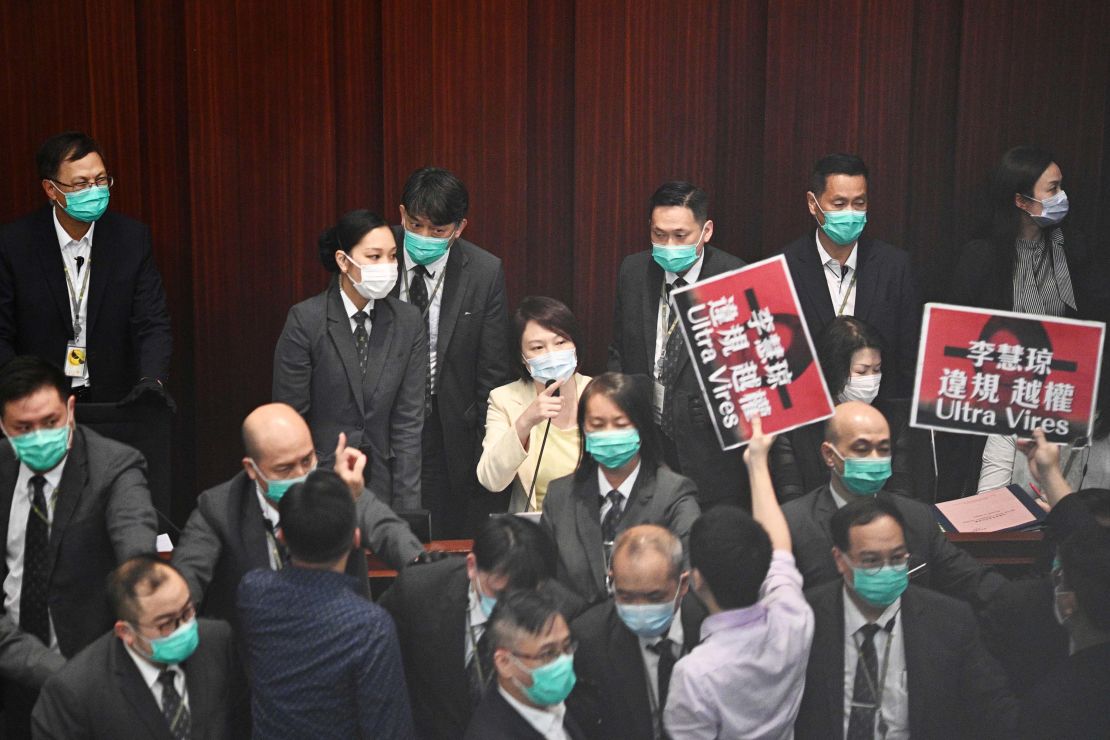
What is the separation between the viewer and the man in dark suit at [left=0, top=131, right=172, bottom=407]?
3.95m

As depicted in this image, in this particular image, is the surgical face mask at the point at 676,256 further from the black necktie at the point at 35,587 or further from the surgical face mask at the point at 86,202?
the black necktie at the point at 35,587

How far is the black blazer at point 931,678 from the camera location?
2807 mm

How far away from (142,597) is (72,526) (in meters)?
0.49

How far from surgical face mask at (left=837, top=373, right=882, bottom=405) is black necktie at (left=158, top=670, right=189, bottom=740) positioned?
1.88 m

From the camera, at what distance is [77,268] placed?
4.02 m

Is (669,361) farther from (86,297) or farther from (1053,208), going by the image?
(86,297)

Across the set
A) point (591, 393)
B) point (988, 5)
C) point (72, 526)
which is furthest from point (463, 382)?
point (988, 5)

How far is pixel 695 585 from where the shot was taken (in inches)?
104

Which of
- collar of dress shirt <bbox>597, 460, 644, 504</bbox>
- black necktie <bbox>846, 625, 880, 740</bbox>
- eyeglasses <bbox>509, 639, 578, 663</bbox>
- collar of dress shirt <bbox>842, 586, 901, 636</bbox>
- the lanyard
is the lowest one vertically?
black necktie <bbox>846, 625, 880, 740</bbox>

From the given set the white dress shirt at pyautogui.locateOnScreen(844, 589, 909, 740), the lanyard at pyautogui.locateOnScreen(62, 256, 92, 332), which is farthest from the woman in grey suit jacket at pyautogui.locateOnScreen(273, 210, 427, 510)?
the white dress shirt at pyautogui.locateOnScreen(844, 589, 909, 740)

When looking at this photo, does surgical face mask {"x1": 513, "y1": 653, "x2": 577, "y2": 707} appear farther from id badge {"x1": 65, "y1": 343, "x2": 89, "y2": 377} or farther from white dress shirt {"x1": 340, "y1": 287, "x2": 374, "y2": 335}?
id badge {"x1": 65, "y1": 343, "x2": 89, "y2": 377}

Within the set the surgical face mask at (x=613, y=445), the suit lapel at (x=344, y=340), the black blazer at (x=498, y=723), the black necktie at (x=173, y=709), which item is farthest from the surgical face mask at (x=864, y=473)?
the black necktie at (x=173, y=709)

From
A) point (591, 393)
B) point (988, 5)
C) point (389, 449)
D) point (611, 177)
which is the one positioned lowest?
point (389, 449)

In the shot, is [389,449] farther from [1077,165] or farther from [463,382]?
[1077,165]
